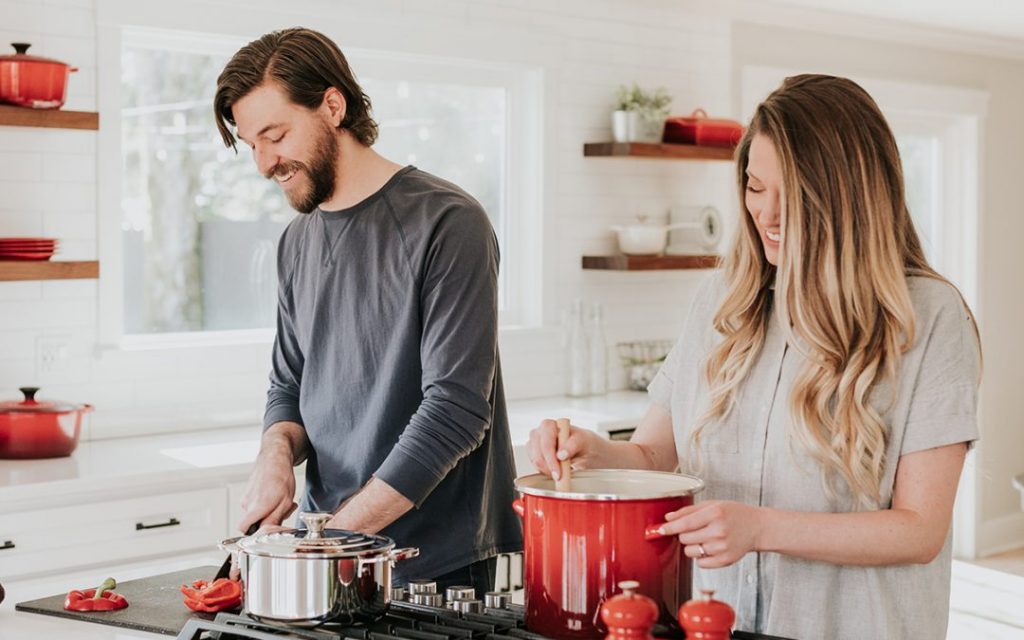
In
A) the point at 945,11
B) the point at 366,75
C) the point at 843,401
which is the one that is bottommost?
the point at 843,401

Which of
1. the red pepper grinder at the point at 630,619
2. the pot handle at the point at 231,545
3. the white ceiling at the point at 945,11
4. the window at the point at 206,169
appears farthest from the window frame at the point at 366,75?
the red pepper grinder at the point at 630,619

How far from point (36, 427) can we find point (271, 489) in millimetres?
1669

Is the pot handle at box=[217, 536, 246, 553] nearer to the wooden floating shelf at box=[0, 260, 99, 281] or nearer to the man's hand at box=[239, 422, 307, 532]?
the man's hand at box=[239, 422, 307, 532]

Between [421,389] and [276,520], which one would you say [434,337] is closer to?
A: [421,389]

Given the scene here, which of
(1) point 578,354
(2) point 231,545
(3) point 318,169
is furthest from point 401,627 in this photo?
(1) point 578,354

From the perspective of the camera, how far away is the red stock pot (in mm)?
1577

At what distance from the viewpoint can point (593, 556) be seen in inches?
62.3

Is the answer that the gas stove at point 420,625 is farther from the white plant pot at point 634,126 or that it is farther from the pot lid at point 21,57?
the white plant pot at point 634,126

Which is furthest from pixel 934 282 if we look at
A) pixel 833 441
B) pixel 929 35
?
pixel 929 35

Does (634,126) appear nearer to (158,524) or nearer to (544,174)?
(544,174)

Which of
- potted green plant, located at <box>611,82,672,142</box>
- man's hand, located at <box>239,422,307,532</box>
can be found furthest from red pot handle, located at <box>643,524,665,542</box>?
potted green plant, located at <box>611,82,672,142</box>

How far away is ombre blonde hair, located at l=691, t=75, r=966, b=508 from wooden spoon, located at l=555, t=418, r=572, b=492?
0.32 meters

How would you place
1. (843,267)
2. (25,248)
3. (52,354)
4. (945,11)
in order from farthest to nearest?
1. (945,11)
2. (52,354)
3. (25,248)
4. (843,267)

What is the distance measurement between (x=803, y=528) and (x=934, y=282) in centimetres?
40
